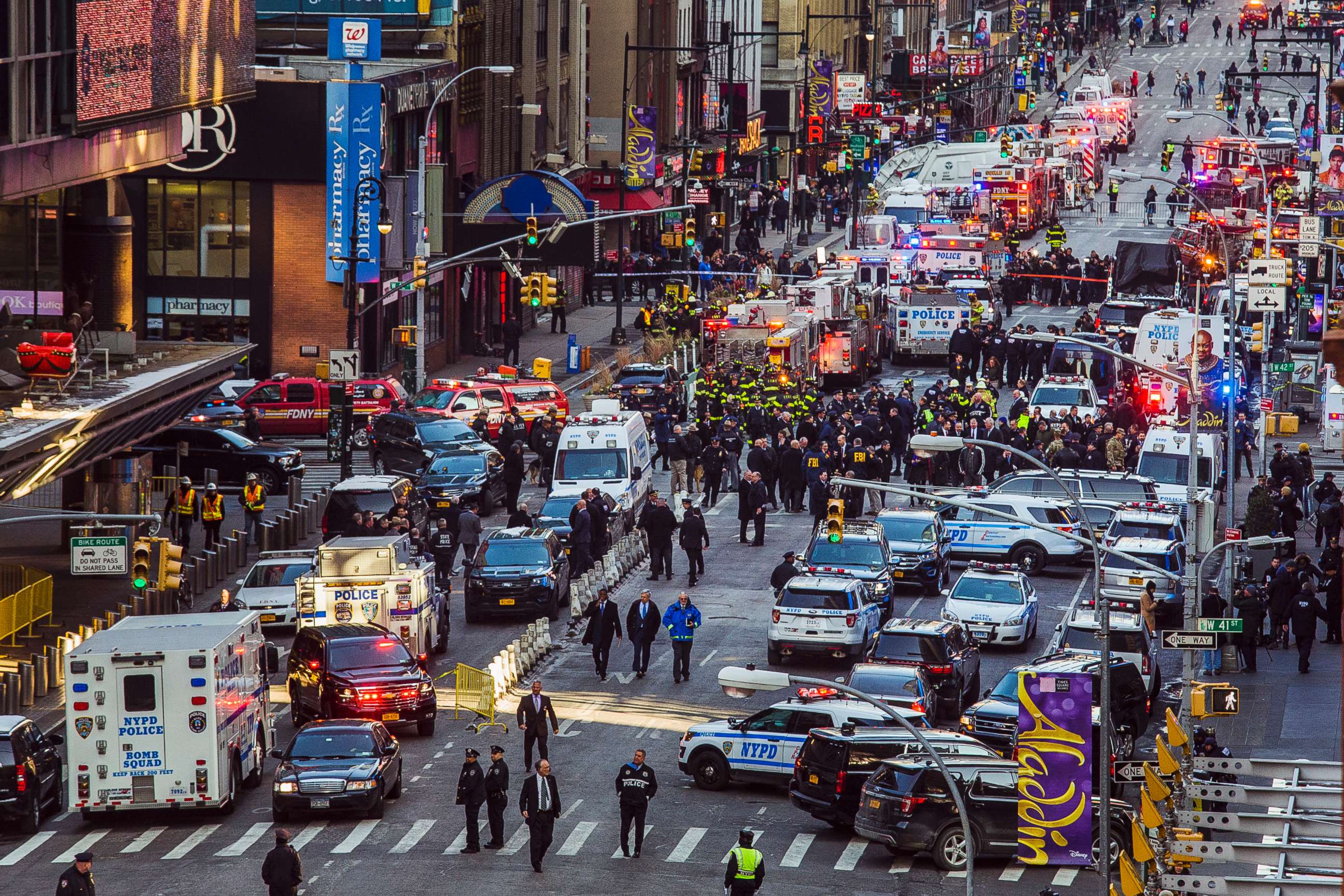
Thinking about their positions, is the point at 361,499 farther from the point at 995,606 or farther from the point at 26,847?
the point at 26,847

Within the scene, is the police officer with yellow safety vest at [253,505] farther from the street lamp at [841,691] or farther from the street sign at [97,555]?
the street lamp at [841,691]

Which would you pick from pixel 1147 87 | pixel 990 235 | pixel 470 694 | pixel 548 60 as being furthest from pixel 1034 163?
pixel 470 694

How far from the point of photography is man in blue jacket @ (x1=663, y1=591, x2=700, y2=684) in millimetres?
35219

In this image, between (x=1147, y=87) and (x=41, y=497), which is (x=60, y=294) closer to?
(x=41, y=497)

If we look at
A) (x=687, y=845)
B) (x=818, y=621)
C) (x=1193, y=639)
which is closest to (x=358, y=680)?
(x=687, y=845)

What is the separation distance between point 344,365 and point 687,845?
20.6 m

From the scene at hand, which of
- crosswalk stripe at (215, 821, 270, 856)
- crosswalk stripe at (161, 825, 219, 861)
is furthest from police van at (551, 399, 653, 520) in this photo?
crosswalk stripe at (161, 825, 219, 861)

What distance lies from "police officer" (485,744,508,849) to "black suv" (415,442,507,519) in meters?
18.7

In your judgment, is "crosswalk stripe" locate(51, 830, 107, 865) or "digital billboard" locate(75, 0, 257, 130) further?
"digital billboard" locate(75, 0, 257, 130)

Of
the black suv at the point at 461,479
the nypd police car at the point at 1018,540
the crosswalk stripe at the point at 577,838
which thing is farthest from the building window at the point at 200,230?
the crosswalk stripe at the point at 577,838

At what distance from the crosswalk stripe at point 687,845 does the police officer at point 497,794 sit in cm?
202

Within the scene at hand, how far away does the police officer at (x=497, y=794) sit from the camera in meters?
27.7

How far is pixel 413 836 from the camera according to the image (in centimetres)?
2817

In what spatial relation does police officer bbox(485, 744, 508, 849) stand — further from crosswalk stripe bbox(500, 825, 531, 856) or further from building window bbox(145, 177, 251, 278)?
building window bbox(145, 177, 251, 278)
